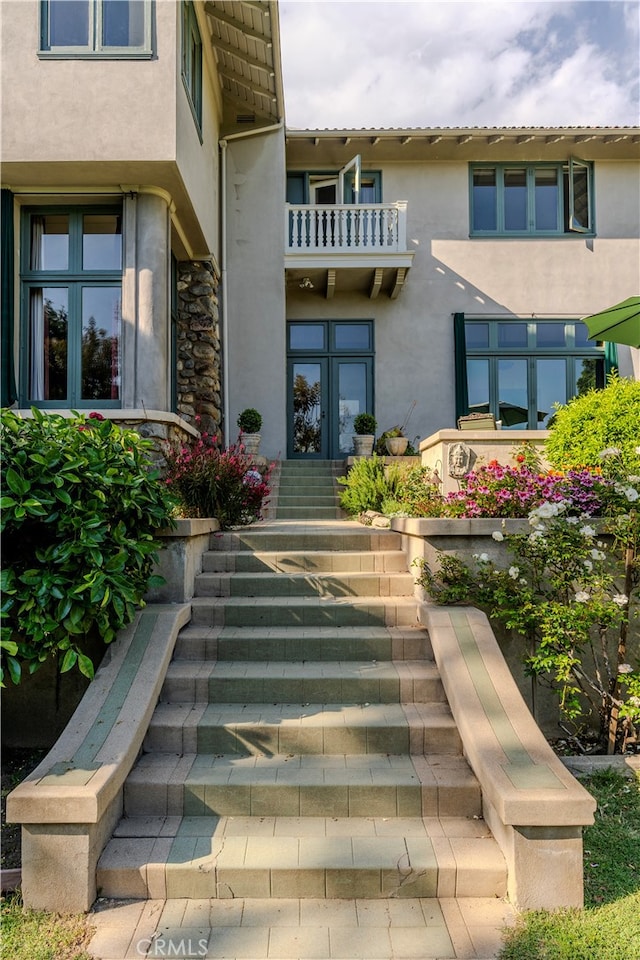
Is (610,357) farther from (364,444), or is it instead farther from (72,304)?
(72,304)

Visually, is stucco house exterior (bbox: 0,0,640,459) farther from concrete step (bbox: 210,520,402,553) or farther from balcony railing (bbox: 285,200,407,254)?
concrete step (bbox: 210,520,402,553)

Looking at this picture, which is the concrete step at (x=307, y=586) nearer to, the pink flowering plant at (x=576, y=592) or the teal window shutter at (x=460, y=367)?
the pink flowering plant at (x=576, y=592)

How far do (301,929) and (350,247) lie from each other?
1003 centimetres

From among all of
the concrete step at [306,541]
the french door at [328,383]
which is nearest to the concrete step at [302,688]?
the concrete step at [306,541]

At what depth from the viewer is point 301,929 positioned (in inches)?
93.1

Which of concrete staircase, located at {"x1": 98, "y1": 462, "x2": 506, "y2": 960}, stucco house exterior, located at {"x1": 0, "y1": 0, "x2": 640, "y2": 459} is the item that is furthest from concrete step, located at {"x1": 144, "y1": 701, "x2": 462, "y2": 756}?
stucco house exterior, located at {"x1": 0, "y1": 0, "x2": 640, "y2": 459}

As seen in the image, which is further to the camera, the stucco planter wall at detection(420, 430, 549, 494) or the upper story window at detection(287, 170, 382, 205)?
the upper story window at detection(287, 170, 382, 205)

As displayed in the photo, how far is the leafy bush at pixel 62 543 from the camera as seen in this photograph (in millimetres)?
3133

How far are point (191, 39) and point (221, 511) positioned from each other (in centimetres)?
606

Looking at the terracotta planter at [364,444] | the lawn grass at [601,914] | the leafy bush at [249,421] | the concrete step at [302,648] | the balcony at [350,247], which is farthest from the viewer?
the balcony at [350,247]

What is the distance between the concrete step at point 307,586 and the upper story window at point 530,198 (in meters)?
9.13

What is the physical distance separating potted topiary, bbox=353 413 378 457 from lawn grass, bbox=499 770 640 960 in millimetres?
7600

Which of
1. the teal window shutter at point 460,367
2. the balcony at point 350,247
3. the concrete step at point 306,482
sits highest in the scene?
the balcony at point 350,247

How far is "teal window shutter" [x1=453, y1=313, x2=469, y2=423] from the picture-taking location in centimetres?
1113
